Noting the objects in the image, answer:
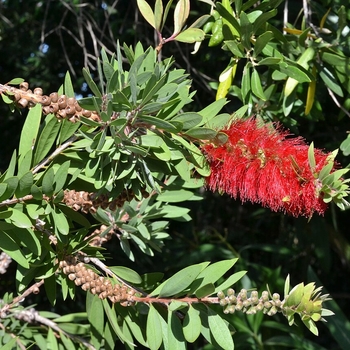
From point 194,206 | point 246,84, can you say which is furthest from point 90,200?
point 194,206

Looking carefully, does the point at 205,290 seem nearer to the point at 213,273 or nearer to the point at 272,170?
the point at 213,273

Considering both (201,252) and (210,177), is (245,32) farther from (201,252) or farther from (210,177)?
(201,252)

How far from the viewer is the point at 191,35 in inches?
34.8

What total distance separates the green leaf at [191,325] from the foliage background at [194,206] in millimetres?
1169

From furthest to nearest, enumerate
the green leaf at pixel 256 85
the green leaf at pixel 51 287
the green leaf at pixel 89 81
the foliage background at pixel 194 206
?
1. the foliage background at pixel 194 206
2. the green leaf at pixel 256 85
3. the green leaf at pixel 51 287
4. the green leaf at pixel 89 81

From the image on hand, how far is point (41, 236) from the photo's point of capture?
35.2 inches

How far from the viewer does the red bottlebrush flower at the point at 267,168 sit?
80 centimetres

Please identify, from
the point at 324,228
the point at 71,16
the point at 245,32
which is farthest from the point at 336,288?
the point at 245,32

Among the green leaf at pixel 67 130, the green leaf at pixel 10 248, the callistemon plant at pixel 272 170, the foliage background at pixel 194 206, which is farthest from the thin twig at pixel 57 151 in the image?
the foliage background at pixel 194 206

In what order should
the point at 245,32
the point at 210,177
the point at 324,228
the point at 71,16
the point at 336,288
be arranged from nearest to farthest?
the point at 210,177 → the point at 245,32 → the point at 324,228 → the point at 71,16 → the point at 336,288

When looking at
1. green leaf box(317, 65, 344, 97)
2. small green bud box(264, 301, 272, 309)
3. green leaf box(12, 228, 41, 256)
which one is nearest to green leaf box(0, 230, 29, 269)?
green leaf box(12, 228, 41, 256)

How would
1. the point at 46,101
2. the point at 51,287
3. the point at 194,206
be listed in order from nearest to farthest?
1. the point at 46,101
2. the point at 51,287
3. the point at 194,206

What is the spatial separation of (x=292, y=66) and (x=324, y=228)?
109 cm

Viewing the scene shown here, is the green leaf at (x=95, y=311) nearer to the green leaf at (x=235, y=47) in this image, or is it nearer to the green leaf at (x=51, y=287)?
the green leaf at (x=51, y=287)
